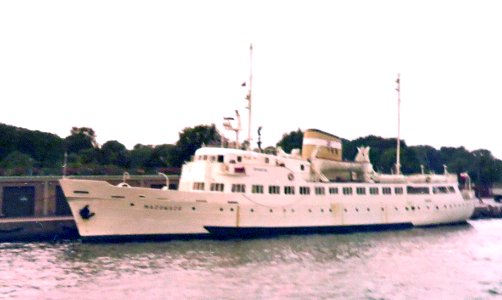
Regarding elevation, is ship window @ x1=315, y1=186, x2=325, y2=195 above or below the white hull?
above

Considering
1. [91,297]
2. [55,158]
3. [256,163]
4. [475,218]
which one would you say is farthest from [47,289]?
[55,158]

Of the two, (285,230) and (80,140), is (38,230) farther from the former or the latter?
(80,140)

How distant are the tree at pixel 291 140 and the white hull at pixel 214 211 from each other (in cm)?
4864

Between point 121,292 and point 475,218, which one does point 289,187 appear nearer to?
point 121,292

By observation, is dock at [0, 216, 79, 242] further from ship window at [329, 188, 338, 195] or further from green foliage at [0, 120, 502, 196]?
ship window at [329, 188, 338, 195]

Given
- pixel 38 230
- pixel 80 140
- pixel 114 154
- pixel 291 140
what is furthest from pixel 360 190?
pixel 291 140

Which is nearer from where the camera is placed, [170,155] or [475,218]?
[475,218]

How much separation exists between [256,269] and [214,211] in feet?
28.6

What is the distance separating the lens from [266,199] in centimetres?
3478

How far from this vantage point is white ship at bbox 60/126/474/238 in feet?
102

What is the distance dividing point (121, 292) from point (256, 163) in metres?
16.3

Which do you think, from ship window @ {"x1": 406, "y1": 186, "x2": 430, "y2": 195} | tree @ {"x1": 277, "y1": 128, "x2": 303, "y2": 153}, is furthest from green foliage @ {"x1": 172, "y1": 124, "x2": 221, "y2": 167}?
ship window @ {"x1": 406, "y1": 186, "x2": 430, "y2": 195}

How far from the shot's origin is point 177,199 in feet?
105

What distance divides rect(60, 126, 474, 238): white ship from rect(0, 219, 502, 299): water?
126 centimetres
